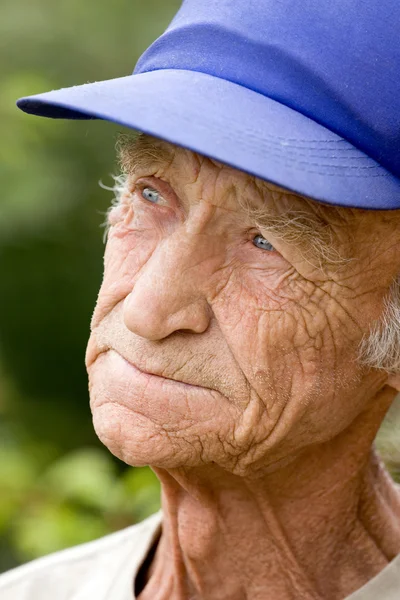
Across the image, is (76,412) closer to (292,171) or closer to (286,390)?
(286,390)

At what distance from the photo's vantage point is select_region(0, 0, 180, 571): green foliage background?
511 centimetres

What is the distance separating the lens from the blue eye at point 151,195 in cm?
242

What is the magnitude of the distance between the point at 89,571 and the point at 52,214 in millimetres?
2580

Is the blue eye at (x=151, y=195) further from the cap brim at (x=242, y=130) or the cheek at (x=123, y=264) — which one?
the cap brim at (x=242, y=130)

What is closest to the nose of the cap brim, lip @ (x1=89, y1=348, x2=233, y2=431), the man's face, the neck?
the man's face

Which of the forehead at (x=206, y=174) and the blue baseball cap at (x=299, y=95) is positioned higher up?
the blue baseball cap at (x=299, y=95)

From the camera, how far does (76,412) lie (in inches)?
226

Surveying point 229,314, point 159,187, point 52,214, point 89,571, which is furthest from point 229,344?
point 52,214

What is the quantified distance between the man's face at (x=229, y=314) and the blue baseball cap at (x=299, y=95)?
14 centimetres

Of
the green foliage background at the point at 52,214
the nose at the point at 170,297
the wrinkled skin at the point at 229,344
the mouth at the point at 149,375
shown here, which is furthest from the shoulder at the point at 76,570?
the green foliage background at the point at 52,214

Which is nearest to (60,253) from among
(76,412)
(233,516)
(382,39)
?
(76,412)

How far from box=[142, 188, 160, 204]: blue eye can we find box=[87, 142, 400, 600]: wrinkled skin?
0.5 inches

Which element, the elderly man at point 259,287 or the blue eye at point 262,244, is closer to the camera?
the elderly man at point 259,287

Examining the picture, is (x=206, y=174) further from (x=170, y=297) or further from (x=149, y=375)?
(x=149, y=375)
